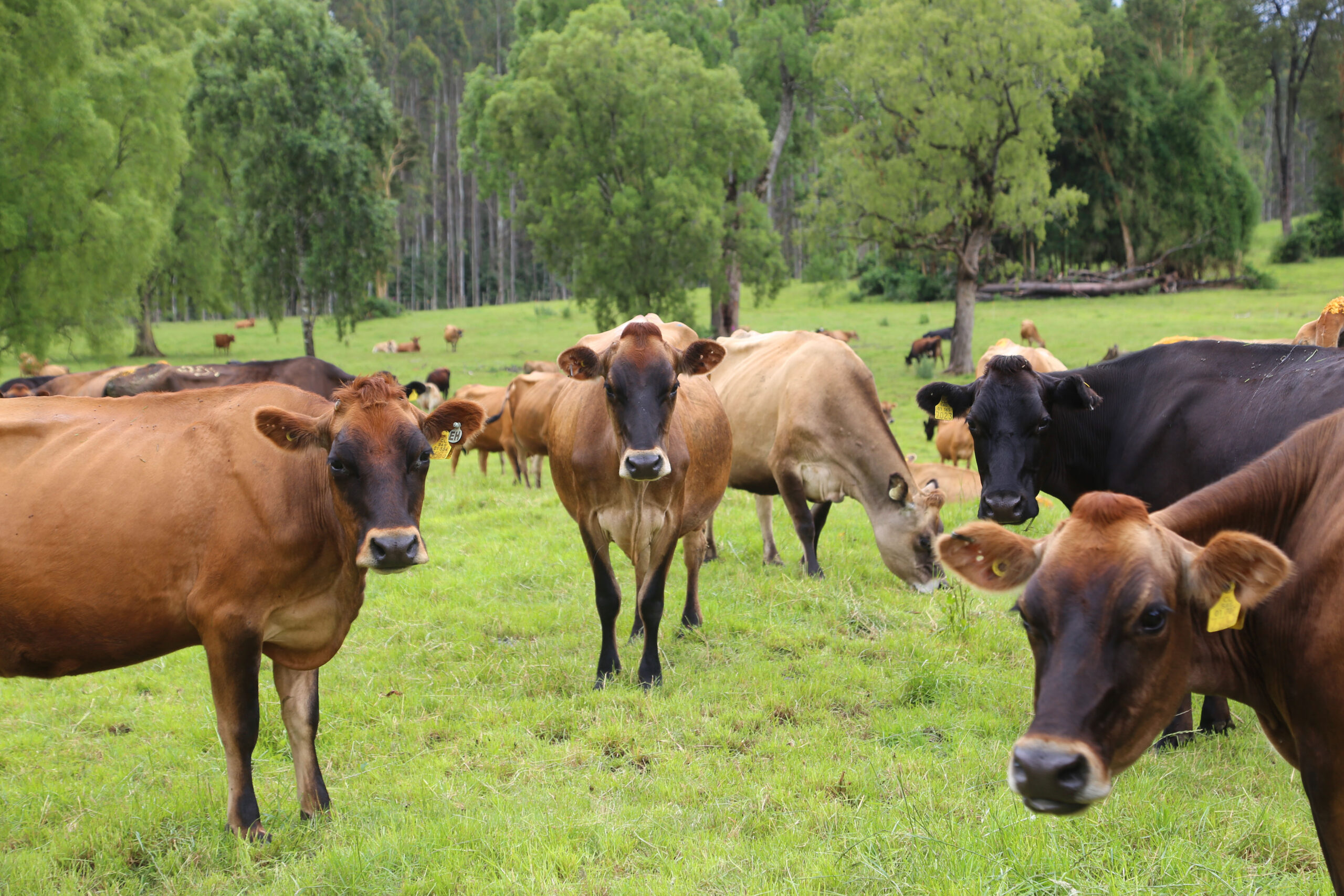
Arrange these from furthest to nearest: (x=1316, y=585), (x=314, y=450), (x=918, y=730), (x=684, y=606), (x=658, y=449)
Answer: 1. (x=684, y=606)
2. (x=658, y=449)
3. (x=918, y=730)
4. (x=314, y=450)
5. (x=1316, y=585)

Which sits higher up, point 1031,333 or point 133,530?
point 1031,333

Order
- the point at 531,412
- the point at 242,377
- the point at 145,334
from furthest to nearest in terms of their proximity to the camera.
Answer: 1. the point at 145,334
2. the point at 242,377
3. the point at 531,412

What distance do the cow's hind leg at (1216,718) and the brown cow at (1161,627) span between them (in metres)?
2.26

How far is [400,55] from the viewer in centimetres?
7144

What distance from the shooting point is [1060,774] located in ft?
8.62

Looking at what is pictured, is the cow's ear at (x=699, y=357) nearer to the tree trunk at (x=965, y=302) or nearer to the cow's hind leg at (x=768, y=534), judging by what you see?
the cow's hind leg at (x=768, y=534)

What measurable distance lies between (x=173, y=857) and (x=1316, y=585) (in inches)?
174

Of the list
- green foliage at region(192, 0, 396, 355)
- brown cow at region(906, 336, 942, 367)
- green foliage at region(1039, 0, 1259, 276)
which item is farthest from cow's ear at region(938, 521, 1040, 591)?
green foliage at region(1039, 0, 1259, 276)

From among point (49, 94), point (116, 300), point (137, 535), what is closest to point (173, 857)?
point (137, 535)

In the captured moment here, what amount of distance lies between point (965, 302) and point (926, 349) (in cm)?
161

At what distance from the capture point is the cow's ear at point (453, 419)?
15.3ft

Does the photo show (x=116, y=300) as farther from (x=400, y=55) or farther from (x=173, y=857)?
(x=400, y=55)

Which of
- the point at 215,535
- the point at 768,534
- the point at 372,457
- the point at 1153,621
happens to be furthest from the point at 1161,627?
the point at 768,534

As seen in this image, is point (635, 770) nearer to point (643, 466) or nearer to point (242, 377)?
point (643, 466)
